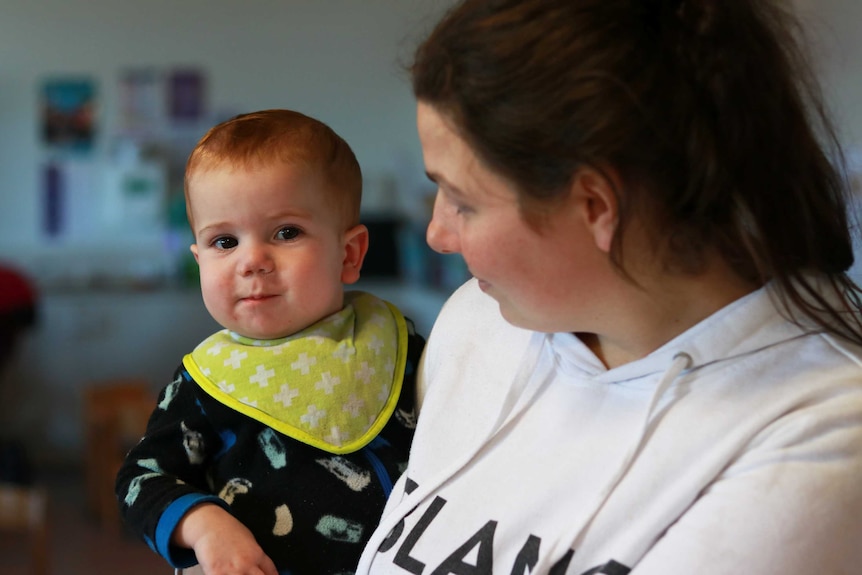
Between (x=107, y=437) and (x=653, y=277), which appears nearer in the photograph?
(x=653, y=277)

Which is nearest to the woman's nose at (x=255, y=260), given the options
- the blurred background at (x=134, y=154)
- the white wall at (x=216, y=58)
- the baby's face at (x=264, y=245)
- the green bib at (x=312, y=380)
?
the baby's face at (x=264, y=245)

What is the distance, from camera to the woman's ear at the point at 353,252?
124 cm

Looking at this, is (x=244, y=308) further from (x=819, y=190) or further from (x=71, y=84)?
(x=71, y=84)

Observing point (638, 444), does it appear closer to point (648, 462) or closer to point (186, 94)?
point (648, 462)

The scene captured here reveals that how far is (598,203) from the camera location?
93 cm

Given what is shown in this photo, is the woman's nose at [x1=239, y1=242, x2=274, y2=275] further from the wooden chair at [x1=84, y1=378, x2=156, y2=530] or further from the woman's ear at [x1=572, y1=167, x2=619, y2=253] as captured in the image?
the wooden chair at [x1=84, y1=378, x2=156, y2=530]

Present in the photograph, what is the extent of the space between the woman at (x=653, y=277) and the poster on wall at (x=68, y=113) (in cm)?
437

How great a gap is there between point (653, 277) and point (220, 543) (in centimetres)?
55

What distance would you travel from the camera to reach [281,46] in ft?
16.1

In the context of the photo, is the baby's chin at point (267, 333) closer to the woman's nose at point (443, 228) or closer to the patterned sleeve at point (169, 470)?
the patterned sleeve at point (169, 470)

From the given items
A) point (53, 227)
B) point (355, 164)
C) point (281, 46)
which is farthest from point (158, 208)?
point (355, 164)

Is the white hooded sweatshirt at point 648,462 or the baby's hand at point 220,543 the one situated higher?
the white hooded sweatshirt at point 648,462

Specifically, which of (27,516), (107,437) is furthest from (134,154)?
(27,516)

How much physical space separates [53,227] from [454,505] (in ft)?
14.5
